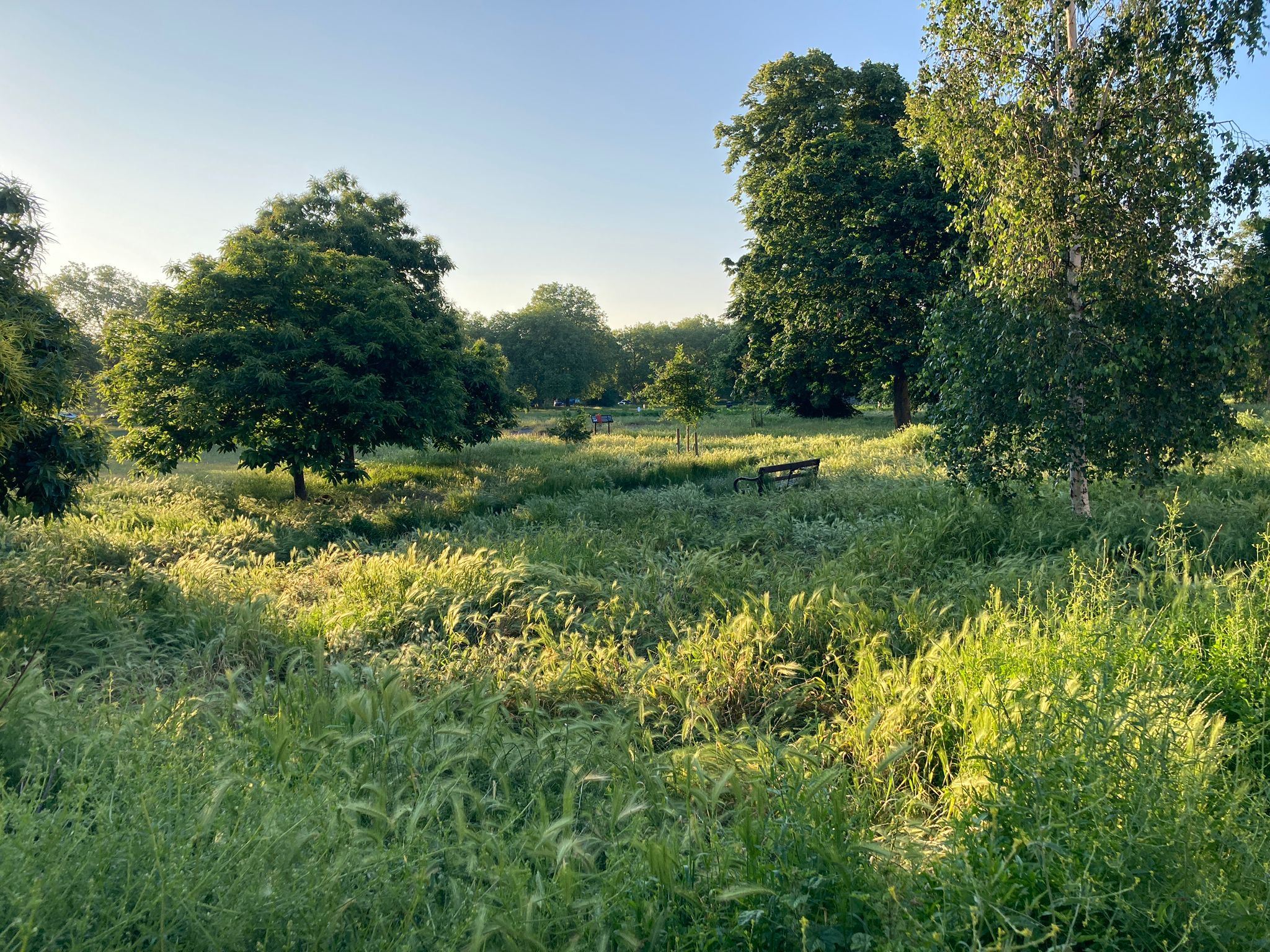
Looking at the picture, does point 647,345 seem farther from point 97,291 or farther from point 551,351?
point 97,291

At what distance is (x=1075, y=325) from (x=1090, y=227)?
1.06 m

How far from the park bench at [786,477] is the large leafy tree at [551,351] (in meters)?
47.6

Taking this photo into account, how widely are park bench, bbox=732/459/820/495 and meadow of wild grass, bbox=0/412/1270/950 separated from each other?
5.38m

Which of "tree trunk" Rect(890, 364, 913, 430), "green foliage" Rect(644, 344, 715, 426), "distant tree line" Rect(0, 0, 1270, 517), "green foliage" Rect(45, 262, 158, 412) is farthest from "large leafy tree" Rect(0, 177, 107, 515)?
"green foliage" Rect(45, 262, 158, 412)

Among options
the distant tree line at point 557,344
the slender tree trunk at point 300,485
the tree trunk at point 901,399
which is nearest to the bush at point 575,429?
the tree trunk at point 901,399

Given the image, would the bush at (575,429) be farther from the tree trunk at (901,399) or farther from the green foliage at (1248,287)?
the green foliage at (1248,287)

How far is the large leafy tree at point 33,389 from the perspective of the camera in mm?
5945

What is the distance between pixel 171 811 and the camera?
7.54ft

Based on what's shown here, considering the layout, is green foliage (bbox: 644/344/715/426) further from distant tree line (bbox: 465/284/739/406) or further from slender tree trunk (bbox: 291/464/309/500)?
distant tree line (bbox: 465/284/739/406)

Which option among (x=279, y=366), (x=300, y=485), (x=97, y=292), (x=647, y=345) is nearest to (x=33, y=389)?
(x=279, y=366)

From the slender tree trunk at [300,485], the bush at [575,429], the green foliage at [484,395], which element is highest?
the green foliage at [484,395]

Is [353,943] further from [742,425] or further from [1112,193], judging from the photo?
[742,425]

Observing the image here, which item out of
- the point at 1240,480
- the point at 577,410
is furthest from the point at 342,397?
the point at 577,410

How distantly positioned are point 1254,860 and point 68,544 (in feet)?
36.8
